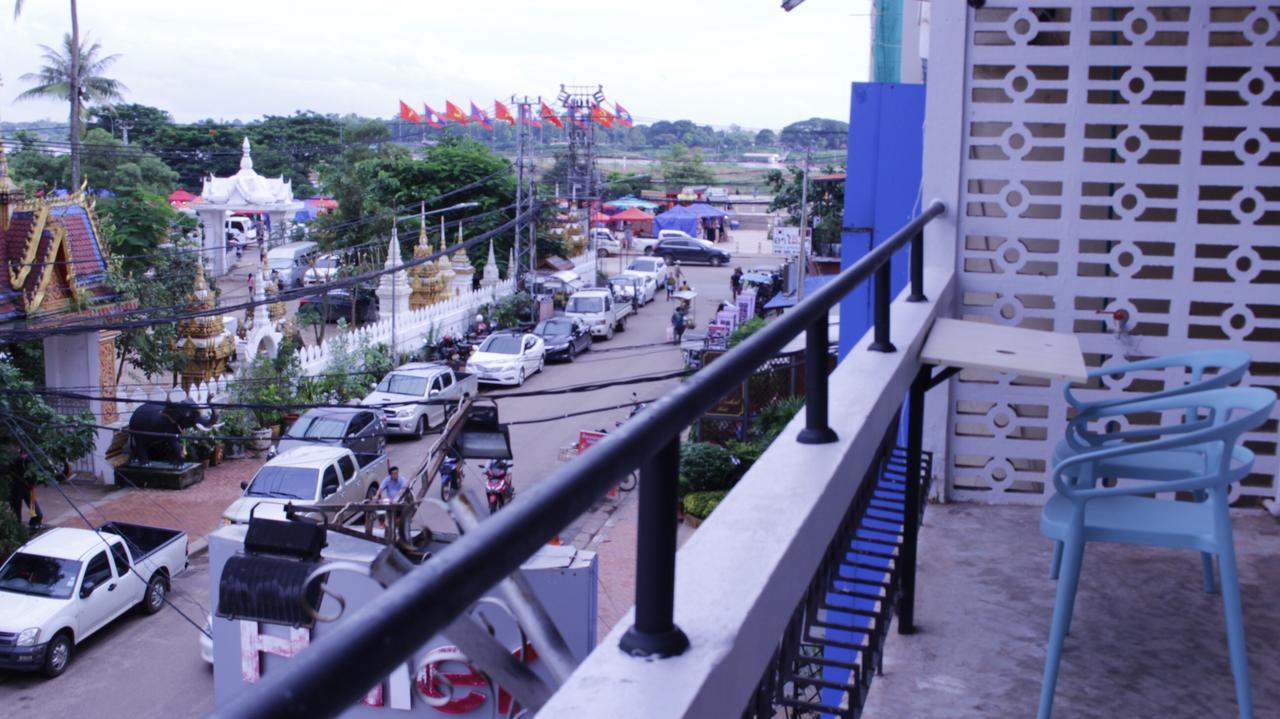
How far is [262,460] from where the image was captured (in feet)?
57.9

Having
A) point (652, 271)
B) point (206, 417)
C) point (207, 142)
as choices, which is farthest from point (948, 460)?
point (207, 142)

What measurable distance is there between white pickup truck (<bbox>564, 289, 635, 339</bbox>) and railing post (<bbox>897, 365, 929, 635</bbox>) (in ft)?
79.9

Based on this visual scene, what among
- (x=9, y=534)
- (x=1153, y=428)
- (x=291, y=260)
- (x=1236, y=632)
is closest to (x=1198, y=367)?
(x=1153, y=428)

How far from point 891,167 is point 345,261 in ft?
89.7

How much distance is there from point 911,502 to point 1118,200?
208cm

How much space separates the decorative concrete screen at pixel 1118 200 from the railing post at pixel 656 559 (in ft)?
11.1

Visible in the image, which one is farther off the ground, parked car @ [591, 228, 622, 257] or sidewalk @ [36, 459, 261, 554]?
parked car @ [591, 228, 622, 257]

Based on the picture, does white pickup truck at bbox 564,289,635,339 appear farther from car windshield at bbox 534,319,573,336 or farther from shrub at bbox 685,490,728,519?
shrub at bbox 685,490,728,519

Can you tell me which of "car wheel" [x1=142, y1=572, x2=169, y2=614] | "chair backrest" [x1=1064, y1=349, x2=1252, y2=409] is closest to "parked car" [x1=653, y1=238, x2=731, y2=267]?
"car wheel" [x1=142, y1=572, x2=169, y2=614]

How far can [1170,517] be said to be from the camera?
8.48 ft

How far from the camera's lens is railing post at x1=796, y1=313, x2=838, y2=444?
1.99 m

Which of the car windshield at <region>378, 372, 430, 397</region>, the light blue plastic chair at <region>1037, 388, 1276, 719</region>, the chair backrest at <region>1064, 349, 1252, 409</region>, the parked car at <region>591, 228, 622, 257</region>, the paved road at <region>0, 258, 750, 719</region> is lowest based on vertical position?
the paved road at <region>0, 258, 750, 719</region>

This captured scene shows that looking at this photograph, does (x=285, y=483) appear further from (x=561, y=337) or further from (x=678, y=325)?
(x=678, y=325)

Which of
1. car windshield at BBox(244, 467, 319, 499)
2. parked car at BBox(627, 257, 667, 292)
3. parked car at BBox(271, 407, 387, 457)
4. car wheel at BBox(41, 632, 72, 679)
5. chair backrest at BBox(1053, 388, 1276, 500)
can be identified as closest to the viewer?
chair backrest at BBox(1053, 388, 1276, 500)
